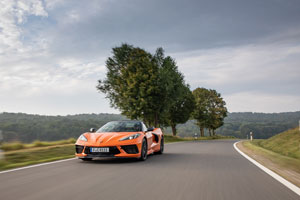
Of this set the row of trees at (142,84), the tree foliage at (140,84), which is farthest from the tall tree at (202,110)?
the tree foliage at (140,84)

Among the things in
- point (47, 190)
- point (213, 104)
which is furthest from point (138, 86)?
point (213, 104)

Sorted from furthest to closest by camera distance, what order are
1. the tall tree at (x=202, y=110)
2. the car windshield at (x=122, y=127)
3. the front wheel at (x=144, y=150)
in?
the tall tree at (x=202, y=110) → the car windshield at (x=122, y=127) → the front wheel at (x=144, y=150)

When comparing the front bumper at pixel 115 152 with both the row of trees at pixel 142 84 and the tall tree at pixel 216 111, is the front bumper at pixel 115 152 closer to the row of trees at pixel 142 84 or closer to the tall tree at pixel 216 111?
the row of trees at pixel 142 84

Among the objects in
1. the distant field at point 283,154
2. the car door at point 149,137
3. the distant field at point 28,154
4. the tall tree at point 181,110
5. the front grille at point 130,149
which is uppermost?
the tall tree at point 181,110

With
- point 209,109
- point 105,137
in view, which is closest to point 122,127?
point 105,137

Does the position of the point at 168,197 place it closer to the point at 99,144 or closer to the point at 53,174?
the point at 53,174

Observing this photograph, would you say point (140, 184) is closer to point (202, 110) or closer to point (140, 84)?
point (140, 84)

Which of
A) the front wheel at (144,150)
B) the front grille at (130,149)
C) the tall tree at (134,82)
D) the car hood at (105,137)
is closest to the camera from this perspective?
the car hood at (105,137)

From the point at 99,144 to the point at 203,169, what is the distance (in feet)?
9.16

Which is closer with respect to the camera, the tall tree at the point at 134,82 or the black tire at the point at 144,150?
the black tire at the point at 144,150

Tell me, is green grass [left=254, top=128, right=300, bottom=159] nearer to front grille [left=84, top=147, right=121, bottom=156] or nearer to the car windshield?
the car windshield

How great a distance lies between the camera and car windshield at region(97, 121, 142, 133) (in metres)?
9.79

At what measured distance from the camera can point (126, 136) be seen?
8.80m

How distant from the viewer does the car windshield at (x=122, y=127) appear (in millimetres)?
9789
